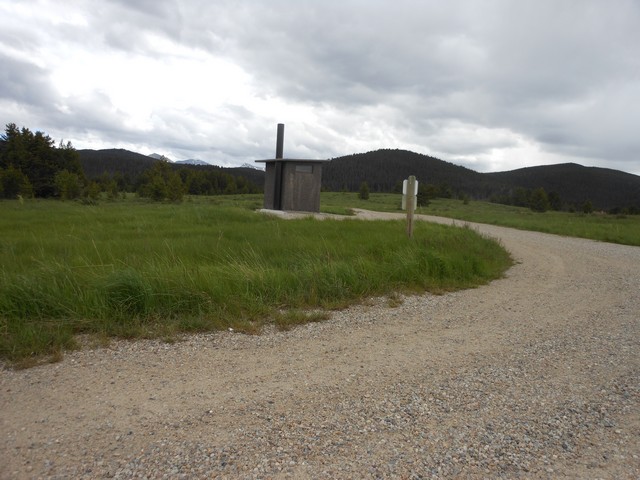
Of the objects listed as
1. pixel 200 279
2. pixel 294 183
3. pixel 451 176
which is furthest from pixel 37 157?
pixel 451 176

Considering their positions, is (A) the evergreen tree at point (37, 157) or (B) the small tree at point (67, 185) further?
(A) the evergreen tree at point (37, 157)

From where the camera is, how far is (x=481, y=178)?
397 feet

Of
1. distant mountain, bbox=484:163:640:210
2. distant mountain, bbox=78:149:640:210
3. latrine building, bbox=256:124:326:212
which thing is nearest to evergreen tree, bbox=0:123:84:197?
latrine building, bbox=256:124:326:212

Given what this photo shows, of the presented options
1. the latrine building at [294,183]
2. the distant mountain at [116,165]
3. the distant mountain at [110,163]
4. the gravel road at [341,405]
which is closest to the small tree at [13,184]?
the latrine building at [294,183]

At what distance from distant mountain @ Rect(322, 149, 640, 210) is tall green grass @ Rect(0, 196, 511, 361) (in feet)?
278

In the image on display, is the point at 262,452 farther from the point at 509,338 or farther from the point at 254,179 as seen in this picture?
the point at 254,179

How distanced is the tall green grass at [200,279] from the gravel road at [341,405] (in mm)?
560

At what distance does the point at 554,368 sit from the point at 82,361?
13.9ft

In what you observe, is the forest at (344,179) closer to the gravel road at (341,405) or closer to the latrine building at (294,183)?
the latrine building at (294,183)

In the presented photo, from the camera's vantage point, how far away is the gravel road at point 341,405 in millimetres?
2451

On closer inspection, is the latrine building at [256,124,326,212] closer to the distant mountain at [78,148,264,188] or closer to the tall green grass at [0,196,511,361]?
the tall green grass at [0,196,511,361]

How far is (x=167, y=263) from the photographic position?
6.94 metres

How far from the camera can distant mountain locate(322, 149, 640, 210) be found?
9969 cm

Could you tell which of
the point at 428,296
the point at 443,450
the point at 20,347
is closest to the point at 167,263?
the point at 20,347
